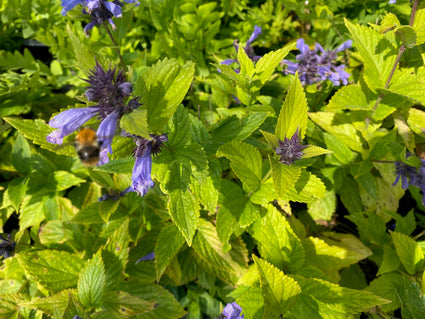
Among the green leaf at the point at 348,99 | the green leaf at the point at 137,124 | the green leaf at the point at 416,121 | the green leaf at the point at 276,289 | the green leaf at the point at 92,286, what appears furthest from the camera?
the green leaf at the point at 416,121

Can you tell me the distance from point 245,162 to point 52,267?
6.05 ft

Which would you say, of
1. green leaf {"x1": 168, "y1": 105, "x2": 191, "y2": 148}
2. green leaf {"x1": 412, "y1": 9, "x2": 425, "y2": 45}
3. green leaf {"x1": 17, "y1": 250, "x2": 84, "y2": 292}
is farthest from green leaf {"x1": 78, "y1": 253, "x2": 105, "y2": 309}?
green leaf {"x1": 412, "y1": 9, "x2": 425, "y2": 45}

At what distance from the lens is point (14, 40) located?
14.6 feet

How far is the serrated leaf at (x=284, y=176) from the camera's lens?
1.59 m

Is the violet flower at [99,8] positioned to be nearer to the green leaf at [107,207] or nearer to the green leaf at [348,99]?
the green leaf at [107,207]

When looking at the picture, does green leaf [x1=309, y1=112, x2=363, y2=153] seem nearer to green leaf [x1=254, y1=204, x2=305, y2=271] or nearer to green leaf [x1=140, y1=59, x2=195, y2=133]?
green leaf [x1=254, y1=204, x2=305, y2=271]

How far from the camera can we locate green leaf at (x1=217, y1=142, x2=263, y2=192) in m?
1.91

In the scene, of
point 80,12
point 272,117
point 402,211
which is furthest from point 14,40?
point 402,211

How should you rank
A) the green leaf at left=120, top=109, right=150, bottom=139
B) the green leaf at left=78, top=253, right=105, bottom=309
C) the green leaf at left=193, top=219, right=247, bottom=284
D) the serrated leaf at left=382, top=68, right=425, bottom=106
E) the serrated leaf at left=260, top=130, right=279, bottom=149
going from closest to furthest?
the green leaf at left=120, top=109, right=150, bottom=139
the serrated leaf at left=260, top=130, right=279, bottom=149
the green leaf at left=78, top=253, right=105, bottom=309
the serrated leaf at left=382, top=68, right=425, bottom=106
the green leaf at left=193, top=219, right=247, bottom=284

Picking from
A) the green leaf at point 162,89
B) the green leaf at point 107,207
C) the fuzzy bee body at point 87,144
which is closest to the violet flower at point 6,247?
the green leaf at point 107,207

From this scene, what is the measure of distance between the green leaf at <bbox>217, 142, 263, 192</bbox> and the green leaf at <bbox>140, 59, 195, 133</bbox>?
1.47 feet

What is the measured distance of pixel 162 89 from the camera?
1594 mm

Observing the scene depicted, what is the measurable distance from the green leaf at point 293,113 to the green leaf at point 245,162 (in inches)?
10.1

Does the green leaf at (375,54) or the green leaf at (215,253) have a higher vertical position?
the green leaf at (375,54)
